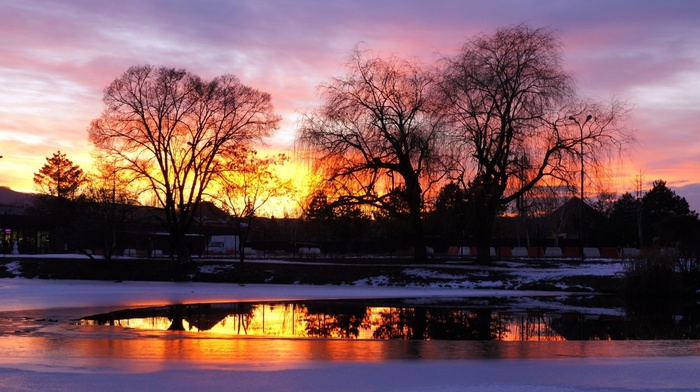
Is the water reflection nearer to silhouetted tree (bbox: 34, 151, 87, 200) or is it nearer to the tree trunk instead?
the tree trunk

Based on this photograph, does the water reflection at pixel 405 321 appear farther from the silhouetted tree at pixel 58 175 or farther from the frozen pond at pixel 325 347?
the silhouetted tree at pixel 58 175

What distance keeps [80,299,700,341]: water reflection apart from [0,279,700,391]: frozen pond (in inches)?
2.2

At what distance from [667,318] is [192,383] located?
17.5 metres

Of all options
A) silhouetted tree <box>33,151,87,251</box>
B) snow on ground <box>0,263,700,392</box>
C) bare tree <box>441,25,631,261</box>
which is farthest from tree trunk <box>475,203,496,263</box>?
silhouetted tree <box>33,151,87,251</box>

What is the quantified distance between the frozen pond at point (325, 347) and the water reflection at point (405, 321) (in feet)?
0.18

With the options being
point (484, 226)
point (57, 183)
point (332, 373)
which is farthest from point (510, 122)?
point (57, 183)

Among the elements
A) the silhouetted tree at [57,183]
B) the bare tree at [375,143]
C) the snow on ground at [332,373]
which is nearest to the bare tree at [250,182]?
the bare tree at [375,143]

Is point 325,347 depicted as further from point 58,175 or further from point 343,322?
point 58,175

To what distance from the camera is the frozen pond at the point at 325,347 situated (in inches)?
427

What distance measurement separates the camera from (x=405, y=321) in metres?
21.0

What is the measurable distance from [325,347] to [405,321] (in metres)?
6.46

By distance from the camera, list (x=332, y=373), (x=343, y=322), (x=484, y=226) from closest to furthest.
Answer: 1. (x=332, y=373)
2. (x=343, y=322)
3. (x=484, y=226)

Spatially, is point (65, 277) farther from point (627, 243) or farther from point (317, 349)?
point (627, 243)

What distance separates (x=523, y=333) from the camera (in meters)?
18.3
